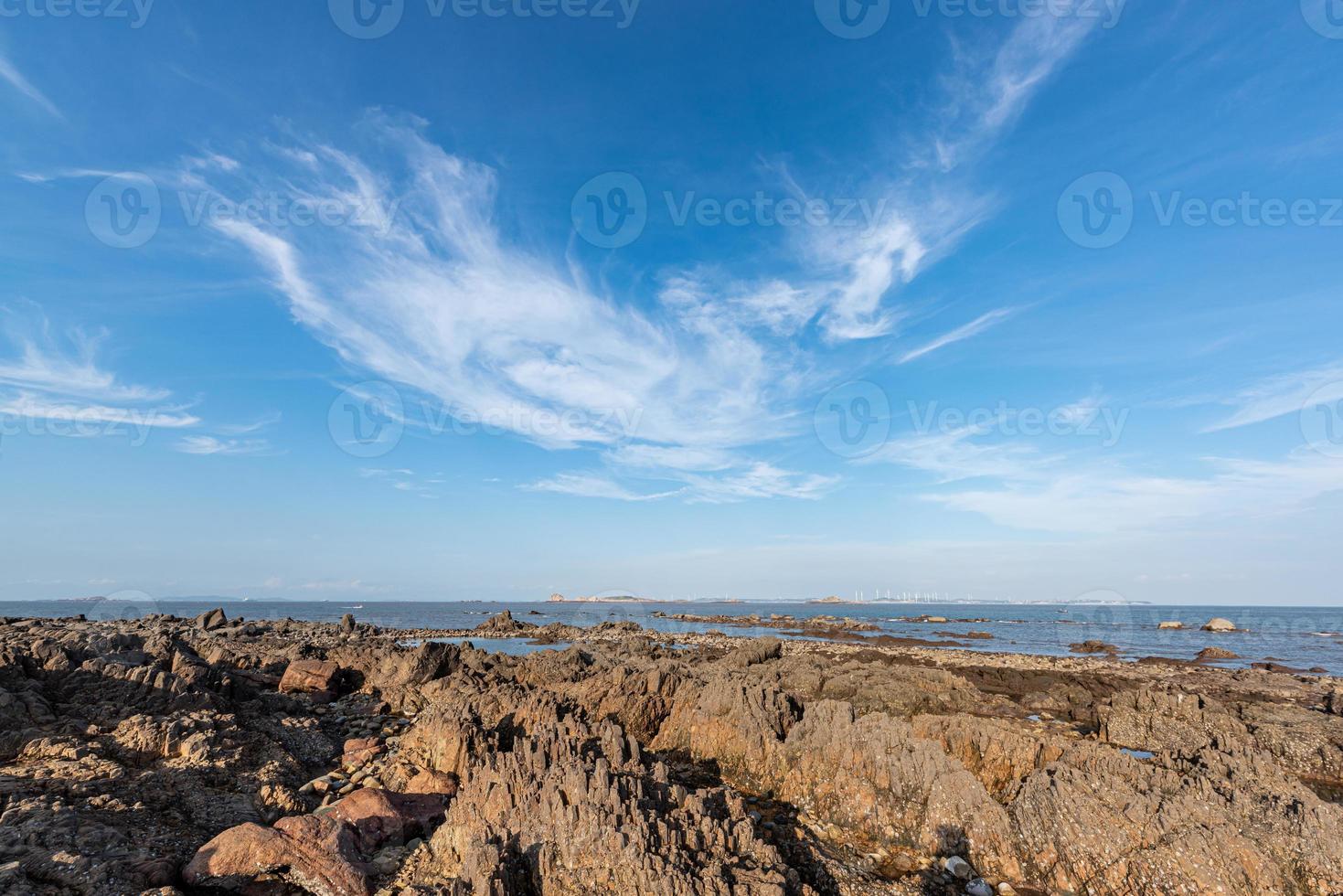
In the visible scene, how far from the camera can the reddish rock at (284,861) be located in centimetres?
770

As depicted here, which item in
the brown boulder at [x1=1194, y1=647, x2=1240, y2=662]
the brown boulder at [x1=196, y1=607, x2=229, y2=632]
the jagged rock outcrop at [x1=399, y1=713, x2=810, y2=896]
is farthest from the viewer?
the brown boulder at [x1=196, y1=607, x2=229, y2=632]

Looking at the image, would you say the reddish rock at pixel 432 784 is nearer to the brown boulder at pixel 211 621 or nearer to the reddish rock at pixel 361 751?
the reddish rock at pixel 361 751

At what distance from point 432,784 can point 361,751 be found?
13.2 ft

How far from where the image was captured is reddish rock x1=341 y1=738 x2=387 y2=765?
13633mm

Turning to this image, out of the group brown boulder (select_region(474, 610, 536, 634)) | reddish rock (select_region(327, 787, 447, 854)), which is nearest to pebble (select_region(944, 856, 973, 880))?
reddish rock (select_region(327, 787, 447, 854))

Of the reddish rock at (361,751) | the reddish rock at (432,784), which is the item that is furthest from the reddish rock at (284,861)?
the reddish rock at (361,751)

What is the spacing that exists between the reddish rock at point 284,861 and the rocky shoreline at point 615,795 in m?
0.03

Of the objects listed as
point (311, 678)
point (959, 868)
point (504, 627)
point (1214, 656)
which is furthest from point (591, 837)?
point (504, 627)

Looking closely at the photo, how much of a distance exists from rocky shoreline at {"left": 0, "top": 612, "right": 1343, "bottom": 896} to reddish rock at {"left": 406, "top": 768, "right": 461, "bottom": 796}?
0.05 metres

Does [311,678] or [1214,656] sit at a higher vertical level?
[311,678]

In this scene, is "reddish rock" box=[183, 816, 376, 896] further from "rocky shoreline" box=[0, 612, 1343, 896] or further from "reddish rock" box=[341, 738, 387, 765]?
"reddish rock" box=[341, 738, 387, 765]

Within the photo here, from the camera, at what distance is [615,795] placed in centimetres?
836

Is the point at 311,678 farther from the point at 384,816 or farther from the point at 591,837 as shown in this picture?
the point at 591,837

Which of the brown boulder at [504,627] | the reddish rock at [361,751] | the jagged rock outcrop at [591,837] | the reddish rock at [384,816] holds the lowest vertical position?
the brown boulder at [504,627]
